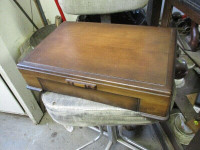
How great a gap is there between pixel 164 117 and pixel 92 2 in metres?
0.52

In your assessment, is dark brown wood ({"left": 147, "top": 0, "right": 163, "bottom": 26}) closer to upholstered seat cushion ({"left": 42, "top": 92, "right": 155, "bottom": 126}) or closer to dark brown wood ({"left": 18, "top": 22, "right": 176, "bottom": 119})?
dark brown wood ({"left": 18, "top": 22, "right": 176, "bottom": 119})

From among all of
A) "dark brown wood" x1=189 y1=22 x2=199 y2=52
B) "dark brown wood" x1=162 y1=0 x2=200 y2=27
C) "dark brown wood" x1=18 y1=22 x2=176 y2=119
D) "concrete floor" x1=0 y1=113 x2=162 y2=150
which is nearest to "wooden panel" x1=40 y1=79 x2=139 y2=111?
"dark brown wood" x1=18 y1=22 x2=176 y2=119

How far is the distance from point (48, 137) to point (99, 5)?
89cm

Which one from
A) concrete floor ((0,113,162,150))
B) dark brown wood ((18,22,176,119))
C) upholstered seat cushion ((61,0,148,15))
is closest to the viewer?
dark brown wood ((18,22,176,119))

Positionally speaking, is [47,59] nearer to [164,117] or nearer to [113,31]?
[113,31]

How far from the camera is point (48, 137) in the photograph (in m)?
1.07

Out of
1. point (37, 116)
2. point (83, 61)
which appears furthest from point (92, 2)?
point (37, 116)

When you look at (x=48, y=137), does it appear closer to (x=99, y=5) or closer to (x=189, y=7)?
(x=99, y=5)

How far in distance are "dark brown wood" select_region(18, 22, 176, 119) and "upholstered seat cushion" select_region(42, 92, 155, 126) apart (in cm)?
2

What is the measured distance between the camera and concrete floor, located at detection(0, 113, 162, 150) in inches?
39.4

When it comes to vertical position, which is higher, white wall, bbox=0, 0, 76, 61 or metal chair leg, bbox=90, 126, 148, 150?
white wall, bbox=0, 0, 76, 61

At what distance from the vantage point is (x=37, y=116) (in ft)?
3.70

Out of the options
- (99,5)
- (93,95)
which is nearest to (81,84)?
(93,95)

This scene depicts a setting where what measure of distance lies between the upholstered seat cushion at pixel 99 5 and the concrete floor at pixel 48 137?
0.76 meters
